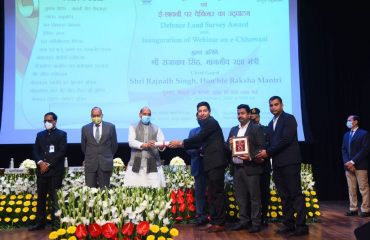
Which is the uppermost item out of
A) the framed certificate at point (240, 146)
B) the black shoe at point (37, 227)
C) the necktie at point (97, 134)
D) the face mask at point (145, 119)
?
the face mask at point (145, 119)

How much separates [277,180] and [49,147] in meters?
2.53

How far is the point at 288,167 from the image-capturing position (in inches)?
180

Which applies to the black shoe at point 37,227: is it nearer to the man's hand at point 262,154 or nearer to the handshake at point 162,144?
the handshake at point 162,144

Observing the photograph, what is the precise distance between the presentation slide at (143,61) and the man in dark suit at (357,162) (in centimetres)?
98

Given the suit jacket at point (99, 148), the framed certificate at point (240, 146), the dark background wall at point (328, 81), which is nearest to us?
the framed certificate at point (240, 146)

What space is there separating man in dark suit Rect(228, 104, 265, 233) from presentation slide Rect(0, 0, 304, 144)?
219 centimetres

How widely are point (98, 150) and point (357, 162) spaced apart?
3.46 m

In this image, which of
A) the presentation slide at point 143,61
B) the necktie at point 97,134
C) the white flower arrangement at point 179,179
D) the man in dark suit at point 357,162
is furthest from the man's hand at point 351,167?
the necktie at point 97,134

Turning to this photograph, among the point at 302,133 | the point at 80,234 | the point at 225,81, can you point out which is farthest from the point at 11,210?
the point at 302,133

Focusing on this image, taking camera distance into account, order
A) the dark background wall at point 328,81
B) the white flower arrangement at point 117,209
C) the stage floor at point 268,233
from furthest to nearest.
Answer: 1. the dark background wall at point 328,81
2. the stage floor at point 268,233
3. the white flower arrangement at point 117,209

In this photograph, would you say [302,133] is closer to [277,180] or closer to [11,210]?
[277,180]

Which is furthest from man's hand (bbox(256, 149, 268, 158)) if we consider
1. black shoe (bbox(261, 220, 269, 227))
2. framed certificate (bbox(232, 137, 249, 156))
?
black shoe (bbox(261, 220, 269, 227))

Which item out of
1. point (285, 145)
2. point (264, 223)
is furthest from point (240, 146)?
point (264, 223)

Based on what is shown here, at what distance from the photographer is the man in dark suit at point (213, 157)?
4797mm
